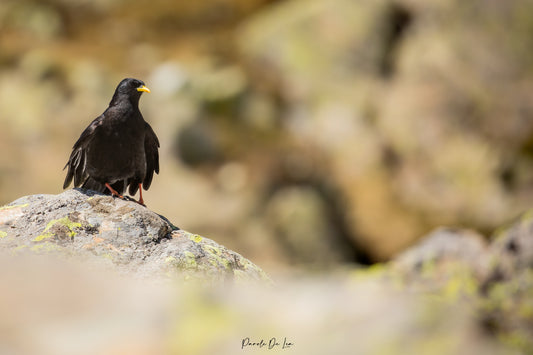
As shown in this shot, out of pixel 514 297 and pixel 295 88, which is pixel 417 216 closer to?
pixel 295 88

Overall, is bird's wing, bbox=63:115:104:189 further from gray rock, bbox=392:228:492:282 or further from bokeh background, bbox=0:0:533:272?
bokeh background, bbox=0:0:533:272

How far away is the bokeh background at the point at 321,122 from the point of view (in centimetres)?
1833

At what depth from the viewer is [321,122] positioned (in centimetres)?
2000

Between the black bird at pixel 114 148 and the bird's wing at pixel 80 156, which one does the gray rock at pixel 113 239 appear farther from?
the bird's wing at pixel 80 156

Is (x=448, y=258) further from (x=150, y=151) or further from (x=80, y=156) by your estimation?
(x=80, y=156)

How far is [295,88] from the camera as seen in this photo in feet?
68.6

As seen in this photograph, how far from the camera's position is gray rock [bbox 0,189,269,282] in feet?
15.5

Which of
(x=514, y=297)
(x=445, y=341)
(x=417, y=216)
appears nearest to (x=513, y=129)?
(x=417, y=216)

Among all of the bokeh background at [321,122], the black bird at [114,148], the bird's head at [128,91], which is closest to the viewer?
the black bird at [114,148]

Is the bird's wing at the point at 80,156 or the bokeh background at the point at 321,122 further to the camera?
the bokeh background at the point at 321,122

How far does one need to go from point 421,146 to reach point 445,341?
1575 cm

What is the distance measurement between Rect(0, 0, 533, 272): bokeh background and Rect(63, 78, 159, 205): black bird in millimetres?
10790

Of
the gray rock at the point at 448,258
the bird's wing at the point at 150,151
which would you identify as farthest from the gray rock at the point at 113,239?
the gray rock at the point at 448,258

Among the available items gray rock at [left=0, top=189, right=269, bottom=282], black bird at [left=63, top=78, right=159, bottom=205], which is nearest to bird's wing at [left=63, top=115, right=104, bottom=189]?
black bird at [left=63, top=78, right=159, bottom=205]
